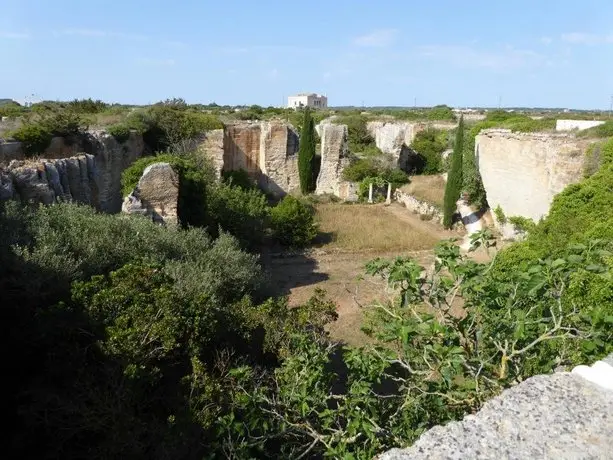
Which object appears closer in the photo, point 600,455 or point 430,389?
point 600,455

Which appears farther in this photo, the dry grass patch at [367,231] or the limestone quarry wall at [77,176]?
the dry grass patch at [367,231]

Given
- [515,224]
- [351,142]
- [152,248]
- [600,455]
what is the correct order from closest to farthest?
[600,455], [152,248], [515,224], [351,142]

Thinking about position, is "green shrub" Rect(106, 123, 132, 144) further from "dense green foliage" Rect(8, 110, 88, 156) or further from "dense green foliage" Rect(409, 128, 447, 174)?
"dense green foliage" Rect(409, 128, 447, 174)

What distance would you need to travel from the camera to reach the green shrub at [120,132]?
56.7 ft

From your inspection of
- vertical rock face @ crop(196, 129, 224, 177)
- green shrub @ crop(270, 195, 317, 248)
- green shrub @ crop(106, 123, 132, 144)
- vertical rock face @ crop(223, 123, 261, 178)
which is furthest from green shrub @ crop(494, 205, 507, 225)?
green shrub @ crop(106, 123, 132, 144)

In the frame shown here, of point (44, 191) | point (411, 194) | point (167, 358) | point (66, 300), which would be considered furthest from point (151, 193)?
point (411, 194)

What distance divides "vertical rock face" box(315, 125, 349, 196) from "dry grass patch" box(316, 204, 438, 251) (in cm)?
346

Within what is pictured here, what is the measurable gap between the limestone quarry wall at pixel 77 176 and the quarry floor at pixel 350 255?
488 cm

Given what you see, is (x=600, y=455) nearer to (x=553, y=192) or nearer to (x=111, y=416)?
(x=111, y=416)

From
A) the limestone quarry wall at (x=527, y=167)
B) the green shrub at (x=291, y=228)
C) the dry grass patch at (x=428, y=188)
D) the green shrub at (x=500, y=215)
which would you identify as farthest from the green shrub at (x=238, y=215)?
the dry grass patch at (x=428, y=188)

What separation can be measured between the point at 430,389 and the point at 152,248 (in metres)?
5.80

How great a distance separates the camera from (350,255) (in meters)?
16.4

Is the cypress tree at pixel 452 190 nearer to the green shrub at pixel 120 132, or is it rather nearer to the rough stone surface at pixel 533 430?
the green shrub at pixel 120 132

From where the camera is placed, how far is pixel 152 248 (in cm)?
837
